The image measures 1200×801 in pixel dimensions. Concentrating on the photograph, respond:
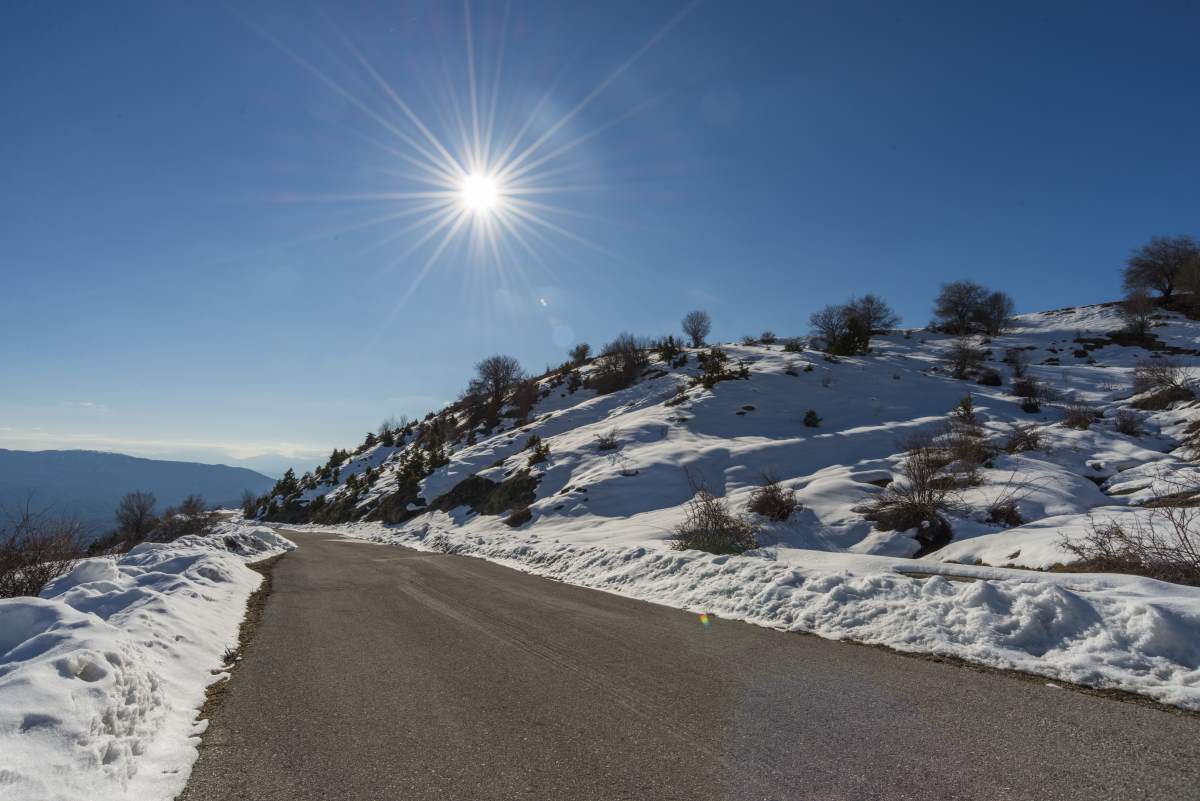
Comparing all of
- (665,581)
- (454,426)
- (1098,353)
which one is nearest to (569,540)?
(665,581)

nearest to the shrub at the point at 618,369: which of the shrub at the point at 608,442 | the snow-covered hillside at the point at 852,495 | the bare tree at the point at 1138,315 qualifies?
the snow-covered hillside at the point at 852,495

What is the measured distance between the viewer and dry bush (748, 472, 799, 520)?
555 inches

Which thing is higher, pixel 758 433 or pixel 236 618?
pixel 758 433

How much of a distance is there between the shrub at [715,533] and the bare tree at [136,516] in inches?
1815

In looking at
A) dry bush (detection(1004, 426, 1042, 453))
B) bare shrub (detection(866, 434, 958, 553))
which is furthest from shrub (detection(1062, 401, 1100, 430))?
bare shrub (detection(866, 434, 958, 553))

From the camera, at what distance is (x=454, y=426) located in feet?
162

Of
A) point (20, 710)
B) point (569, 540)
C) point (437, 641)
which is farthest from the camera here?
point (569, 540)

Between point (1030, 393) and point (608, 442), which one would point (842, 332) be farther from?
point (608, 442)

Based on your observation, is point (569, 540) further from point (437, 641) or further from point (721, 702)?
point (721, 702)

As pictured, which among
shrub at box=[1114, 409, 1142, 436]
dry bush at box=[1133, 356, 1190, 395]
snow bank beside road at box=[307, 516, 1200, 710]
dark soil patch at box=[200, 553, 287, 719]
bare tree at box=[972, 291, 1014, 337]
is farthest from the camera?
bare tree at box=[972, 291, 1014, 337]

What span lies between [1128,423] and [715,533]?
17517 mm

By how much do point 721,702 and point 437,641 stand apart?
3.86 meters

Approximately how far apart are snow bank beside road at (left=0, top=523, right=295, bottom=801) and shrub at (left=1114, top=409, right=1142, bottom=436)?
2615cm

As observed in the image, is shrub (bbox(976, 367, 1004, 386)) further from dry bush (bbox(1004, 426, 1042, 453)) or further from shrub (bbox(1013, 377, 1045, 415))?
dry bush (bbox(1004, 426, 1042, 453))
